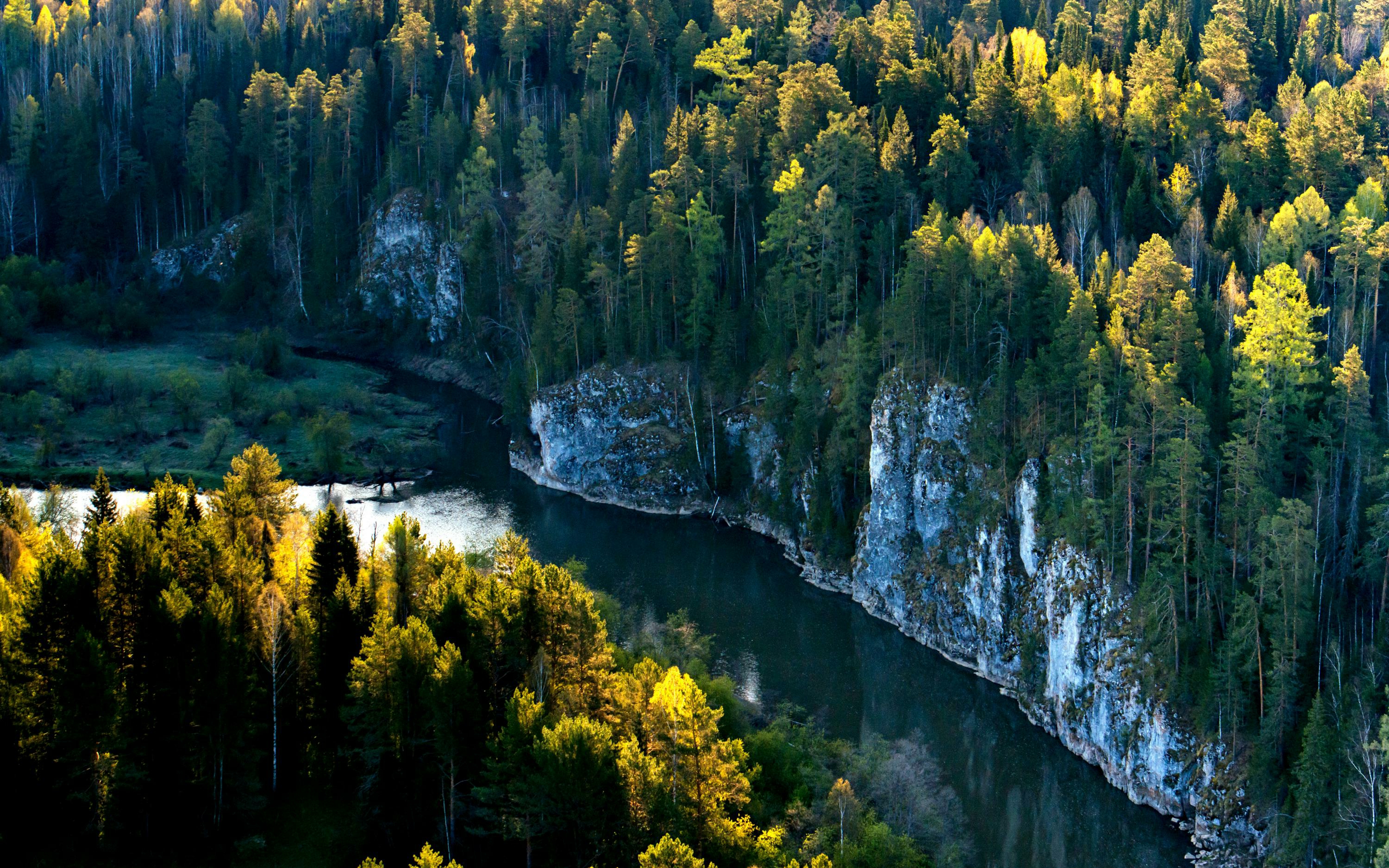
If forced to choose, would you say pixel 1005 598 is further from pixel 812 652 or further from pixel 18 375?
pixel 18 375

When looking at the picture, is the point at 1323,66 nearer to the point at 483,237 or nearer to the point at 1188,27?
the point at 1188,27

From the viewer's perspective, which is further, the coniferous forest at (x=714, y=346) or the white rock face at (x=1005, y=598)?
the white rock face at (x=1005, y=598)

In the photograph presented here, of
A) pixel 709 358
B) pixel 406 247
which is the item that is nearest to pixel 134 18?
pixel 406 247

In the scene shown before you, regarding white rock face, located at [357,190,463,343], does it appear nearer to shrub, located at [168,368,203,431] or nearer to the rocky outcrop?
the rocky outcrop

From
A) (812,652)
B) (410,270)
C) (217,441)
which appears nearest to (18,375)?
(217,441)

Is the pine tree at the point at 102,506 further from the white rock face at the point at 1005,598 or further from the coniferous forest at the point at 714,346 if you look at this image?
the white rock face at the point at 1005,598

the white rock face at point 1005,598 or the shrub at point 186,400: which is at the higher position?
Answer: the shrub at point 186,400

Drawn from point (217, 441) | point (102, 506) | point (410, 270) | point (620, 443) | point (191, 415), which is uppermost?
point (410, 270)

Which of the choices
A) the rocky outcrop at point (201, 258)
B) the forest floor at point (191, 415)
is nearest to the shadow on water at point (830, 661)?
the forest floor at point (191, 415)
